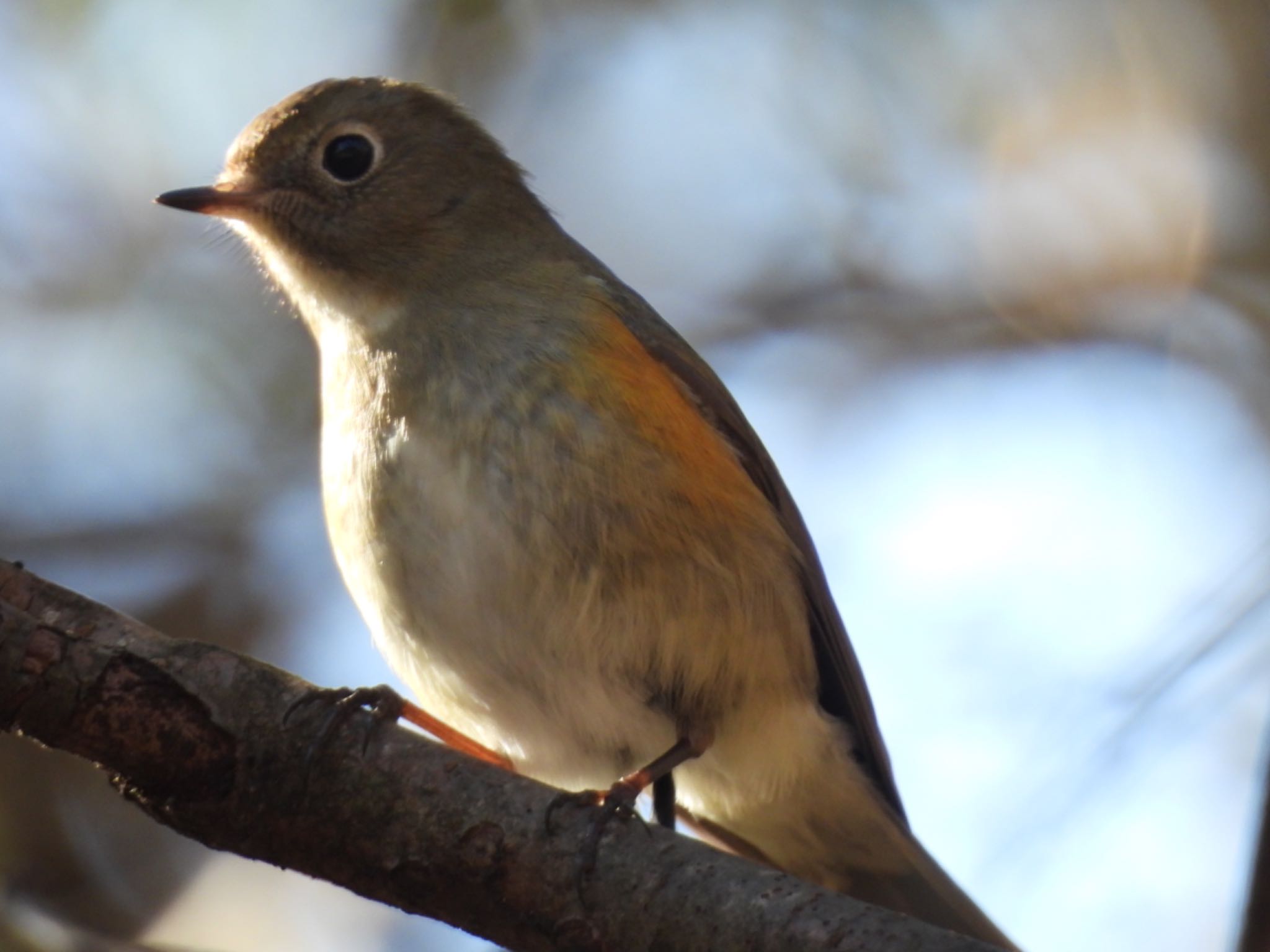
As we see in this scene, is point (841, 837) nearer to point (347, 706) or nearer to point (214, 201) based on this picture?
point (347, 706)

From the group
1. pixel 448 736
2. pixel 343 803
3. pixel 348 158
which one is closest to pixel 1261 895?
pixel 343 803

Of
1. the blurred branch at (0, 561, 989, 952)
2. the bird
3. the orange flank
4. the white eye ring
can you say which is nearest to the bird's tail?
the bird

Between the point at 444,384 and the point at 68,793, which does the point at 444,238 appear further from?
the point at 68,793

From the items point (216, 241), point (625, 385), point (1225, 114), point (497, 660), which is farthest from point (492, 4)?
point (497, 660)

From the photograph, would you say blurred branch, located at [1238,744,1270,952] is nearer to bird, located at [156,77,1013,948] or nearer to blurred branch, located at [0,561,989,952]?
blurred branch, located at [0,561,989,952]

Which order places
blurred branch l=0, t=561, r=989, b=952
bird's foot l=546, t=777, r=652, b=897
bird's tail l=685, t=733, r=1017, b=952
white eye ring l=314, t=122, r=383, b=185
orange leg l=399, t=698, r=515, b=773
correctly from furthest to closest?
white eye ring l=314, t=122, r=383, b=185 → bird's tail l=685, t=733, r=1017, b=952 → orange leg l=399, t=698, r=515, b=773 → bird's foot l=546, t=777, r=652, b=897 → blurred branch l=0, t=561, r=989, b=952

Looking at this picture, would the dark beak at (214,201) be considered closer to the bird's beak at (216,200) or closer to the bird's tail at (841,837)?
the bird's beak at (216,200)

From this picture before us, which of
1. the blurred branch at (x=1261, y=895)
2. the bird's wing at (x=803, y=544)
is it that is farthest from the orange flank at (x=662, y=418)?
the blurred branch at (x=1261, y=895)
